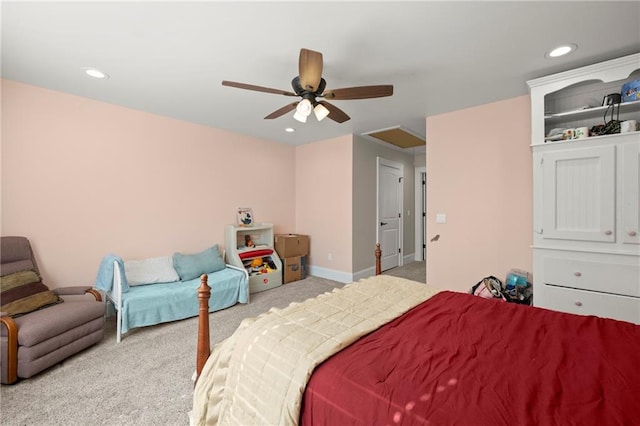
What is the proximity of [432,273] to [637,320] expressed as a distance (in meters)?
1.72

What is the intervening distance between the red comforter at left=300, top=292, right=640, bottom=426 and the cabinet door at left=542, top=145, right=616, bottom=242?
1123 mm

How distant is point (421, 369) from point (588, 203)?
234 cm

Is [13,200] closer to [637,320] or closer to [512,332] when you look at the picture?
[512,332]

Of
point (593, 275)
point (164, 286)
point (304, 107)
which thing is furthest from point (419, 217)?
point (164, 286)

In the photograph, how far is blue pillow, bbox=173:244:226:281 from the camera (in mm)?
3411

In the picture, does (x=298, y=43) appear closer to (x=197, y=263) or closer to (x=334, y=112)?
(x=334, y=112)

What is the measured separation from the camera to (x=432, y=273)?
11.4 feet

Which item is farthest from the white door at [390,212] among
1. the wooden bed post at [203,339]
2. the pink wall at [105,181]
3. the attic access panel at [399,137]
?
the wooden bed post at [203,339]

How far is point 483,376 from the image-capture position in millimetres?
1007

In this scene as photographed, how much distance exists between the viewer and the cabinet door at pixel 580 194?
219 centimetres

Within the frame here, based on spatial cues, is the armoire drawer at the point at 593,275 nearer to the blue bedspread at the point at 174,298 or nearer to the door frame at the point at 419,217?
the blue bedspread at the point at 174,298

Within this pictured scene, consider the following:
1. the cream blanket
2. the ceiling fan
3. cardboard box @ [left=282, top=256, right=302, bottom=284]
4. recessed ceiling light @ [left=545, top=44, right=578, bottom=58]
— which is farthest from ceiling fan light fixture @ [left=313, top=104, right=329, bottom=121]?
cardboard box @ [left=282, top=256, right=302, bottom=284]

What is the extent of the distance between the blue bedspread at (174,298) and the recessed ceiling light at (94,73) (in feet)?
6.88

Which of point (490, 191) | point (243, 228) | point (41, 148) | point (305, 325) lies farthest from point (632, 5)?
point (41, 148)
